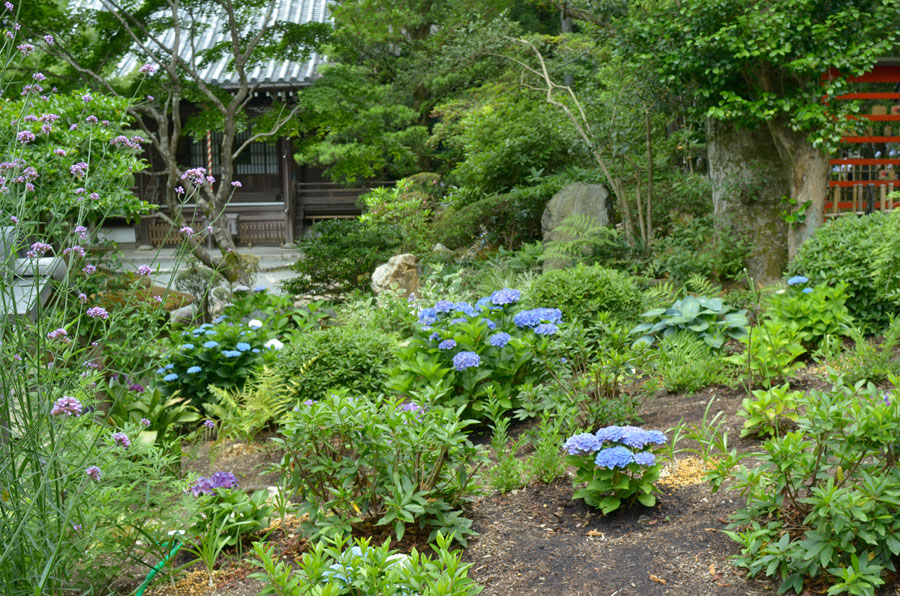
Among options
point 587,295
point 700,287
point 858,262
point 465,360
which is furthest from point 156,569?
point 700,287

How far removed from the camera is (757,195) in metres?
8.05

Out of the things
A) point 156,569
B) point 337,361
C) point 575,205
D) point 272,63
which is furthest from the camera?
point 272,63

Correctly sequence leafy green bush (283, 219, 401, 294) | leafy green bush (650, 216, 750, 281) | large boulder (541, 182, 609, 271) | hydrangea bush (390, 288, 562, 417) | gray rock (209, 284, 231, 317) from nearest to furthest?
hydrangea bush (390, 288, 562, 417)
leafy green bush (650, 216, 750, 281)
gray rock (209, 284, 231, 317)
large boulder (541, 182, 609, 271)
leafy green bush (283, 219, 401, 294)

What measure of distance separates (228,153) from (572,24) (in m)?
10.6

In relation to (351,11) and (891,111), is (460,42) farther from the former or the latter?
(891,111)

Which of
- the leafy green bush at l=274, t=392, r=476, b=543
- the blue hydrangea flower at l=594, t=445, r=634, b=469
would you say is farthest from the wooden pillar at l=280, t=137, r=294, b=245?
the blue hydrangea flower at l=594, t=445, r=634, b=469

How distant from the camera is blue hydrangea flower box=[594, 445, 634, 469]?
297 cm

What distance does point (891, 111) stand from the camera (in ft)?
29.0

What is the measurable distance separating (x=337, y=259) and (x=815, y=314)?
5947mm

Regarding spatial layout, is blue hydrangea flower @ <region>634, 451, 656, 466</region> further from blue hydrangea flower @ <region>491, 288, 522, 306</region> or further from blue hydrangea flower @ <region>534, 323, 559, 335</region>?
blue hydrangea flower @ <region>491, 288, 522, 306</region>

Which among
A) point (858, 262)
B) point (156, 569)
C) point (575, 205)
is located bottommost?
point (156, 569)

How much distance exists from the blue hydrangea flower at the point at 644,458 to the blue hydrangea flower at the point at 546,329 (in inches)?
46.9

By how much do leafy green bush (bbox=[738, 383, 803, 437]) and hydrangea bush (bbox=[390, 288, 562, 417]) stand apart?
1.13 m

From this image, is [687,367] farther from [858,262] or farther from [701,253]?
[701,253]
